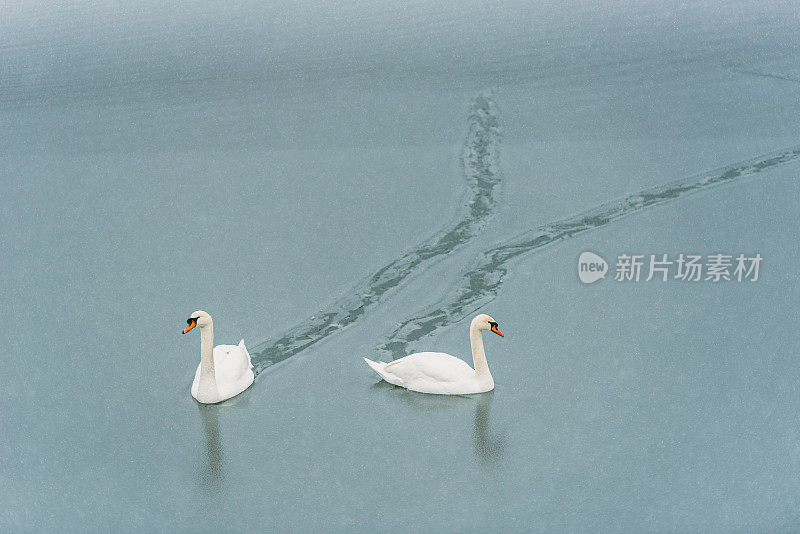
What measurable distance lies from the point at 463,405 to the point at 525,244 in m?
2.09

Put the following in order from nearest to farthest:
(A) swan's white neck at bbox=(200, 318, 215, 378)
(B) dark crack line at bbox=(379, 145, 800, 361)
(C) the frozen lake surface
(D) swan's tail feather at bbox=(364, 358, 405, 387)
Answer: (C) the frozen lake surface → (A) swan's white neck at bbox=(200, 318, 215, 378) → (D) swan's tail feather at bbox=(364, 358, 405, 387) → (B) dark crack line at bbox=(379, 145, 800, 361)

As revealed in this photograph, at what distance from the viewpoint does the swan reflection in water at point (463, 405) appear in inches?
209

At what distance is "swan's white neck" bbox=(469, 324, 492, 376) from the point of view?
5.70m

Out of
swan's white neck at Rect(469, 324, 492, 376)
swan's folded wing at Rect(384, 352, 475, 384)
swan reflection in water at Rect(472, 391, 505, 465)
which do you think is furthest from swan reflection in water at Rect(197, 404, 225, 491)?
swan's white neck at Rect(469, 324, 492, 376)

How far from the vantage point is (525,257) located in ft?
23.9

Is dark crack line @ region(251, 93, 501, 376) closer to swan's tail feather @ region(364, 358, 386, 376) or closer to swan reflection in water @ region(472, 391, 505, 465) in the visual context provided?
swan's tail feather @ region(364, 358, 386, 376)

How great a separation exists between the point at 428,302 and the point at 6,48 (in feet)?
25.9

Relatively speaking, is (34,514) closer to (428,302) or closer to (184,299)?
(184,299)

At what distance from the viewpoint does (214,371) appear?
571 centimetres

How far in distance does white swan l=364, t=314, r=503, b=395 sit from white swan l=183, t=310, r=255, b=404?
82 cm

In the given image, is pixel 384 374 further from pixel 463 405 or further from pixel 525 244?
pixel 525 244

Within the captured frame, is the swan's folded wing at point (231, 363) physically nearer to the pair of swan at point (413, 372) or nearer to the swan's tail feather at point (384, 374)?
the pair of swan at point (413, 372)

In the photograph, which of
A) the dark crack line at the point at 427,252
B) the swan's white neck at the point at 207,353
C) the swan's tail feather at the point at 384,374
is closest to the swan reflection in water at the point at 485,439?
the swan's tail feather at the point at 384,374

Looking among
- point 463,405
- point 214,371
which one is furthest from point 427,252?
point 214,371
